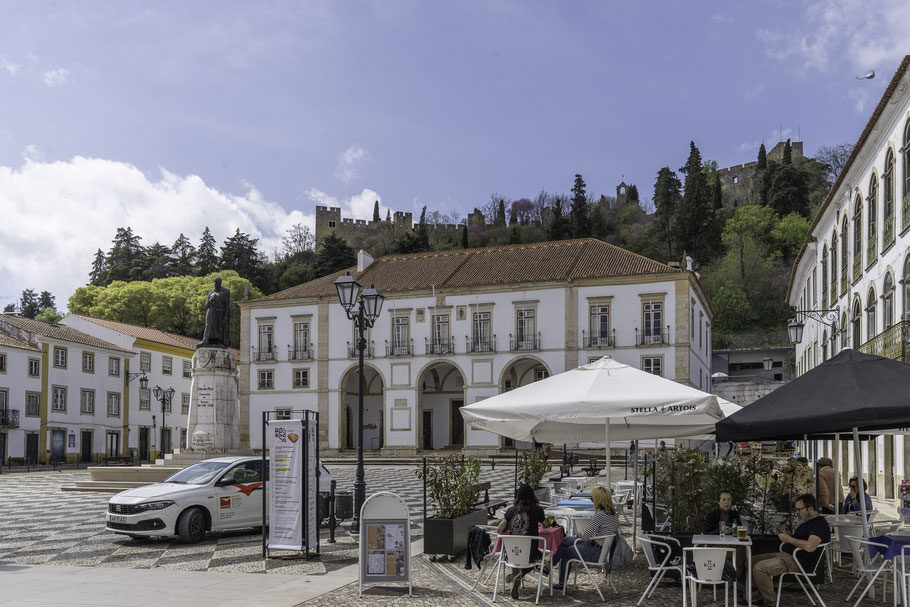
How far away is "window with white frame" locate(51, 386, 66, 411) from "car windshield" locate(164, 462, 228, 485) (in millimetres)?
42270

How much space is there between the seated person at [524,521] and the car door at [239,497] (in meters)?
6.05

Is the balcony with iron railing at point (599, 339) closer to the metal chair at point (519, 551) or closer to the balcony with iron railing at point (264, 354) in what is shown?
the balcony with iron railing at point (264, 354)

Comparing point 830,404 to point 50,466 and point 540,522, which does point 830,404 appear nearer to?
point 540,522

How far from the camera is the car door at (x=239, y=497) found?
1356 cm

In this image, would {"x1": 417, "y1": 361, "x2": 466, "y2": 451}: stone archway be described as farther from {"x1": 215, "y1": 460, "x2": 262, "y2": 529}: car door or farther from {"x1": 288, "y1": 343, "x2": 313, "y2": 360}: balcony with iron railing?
{"x1": 215, "y1": 460, "x2": 262, "y2": 529}: car door

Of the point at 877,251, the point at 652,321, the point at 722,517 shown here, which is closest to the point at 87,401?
the point at 652,321

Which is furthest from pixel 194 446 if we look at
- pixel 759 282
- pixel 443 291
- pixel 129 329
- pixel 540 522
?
pixel 759 282

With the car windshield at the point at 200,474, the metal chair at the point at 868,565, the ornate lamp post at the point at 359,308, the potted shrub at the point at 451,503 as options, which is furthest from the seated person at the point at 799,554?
the car windshield at the point at 200,474

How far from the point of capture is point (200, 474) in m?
14.0

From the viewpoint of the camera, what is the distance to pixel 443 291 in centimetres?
4909

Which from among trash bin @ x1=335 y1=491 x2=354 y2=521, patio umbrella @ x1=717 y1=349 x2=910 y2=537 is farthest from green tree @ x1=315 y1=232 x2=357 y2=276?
patio umbrella @ x1=717 y1=349 x2=910 y2=537

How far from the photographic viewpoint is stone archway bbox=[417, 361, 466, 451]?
168 feet

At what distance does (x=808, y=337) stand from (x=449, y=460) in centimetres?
3597

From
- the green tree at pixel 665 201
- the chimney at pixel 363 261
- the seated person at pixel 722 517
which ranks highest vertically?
the green tree at pixel 665 201
